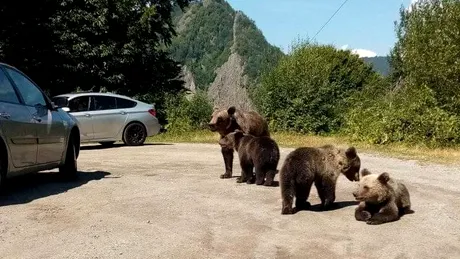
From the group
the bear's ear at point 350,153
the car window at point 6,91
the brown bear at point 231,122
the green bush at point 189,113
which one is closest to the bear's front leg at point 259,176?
the brown bear at point 231,122

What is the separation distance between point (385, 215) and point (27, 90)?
218 inches

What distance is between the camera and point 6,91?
353 inches

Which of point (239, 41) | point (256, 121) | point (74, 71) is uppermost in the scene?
point (239, 41)

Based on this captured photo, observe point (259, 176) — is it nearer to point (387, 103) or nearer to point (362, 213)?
point (362, 213)

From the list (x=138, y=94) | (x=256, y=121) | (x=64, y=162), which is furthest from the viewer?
(x=138, y=94)

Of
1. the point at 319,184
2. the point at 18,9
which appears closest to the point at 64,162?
the point at 319,184

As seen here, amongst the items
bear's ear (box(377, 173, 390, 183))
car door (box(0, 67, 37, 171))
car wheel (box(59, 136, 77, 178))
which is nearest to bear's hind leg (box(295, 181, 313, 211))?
bear's ear (box(377, 173, 390, 183))

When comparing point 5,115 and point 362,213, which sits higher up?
point 5,115

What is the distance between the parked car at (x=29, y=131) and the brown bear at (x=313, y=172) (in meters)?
3.54

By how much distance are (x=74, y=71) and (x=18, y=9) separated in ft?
13.4

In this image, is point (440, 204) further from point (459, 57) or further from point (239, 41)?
point (239, 41)

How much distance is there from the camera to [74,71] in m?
32.4

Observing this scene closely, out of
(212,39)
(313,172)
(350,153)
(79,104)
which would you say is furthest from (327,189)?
(212,39)

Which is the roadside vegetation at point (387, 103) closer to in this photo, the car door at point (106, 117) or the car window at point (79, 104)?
the car door at point (106, 117)
